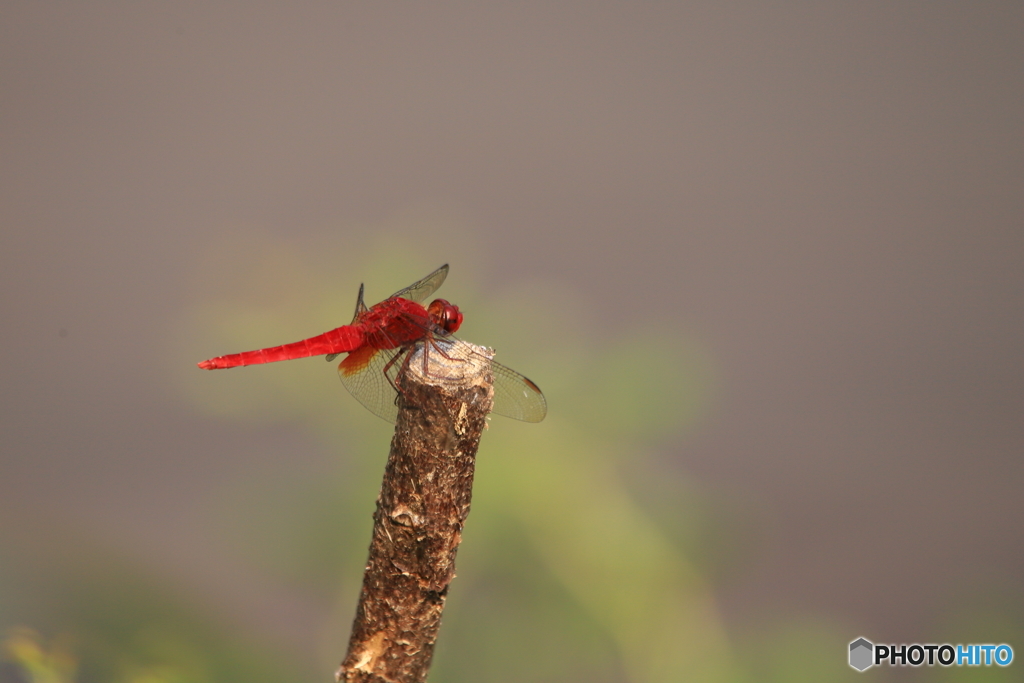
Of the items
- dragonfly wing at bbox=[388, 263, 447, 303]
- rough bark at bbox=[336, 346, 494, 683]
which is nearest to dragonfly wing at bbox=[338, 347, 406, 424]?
dragonfly wing at bbox=[388, 263, 447, 303]

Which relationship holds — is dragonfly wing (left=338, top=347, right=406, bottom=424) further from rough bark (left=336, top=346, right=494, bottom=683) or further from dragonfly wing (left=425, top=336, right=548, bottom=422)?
rough bark (left=336, top=346, right=494, bottom=683)

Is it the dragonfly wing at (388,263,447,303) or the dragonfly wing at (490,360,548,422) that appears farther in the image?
the dragonfly wing at (388,263,447,303)

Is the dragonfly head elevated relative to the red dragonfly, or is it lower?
elevated

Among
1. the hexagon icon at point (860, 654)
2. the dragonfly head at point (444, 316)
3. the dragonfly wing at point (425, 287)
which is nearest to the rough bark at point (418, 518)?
the dragonfly head at point (444, 316)

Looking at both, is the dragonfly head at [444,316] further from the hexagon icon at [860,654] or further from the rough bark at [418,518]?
the hexagon icon at [860,654]

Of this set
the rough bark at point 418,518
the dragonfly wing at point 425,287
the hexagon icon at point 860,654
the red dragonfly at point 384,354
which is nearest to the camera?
the rough bark at point 418,518

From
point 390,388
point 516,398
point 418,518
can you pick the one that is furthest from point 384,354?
point 418,518
